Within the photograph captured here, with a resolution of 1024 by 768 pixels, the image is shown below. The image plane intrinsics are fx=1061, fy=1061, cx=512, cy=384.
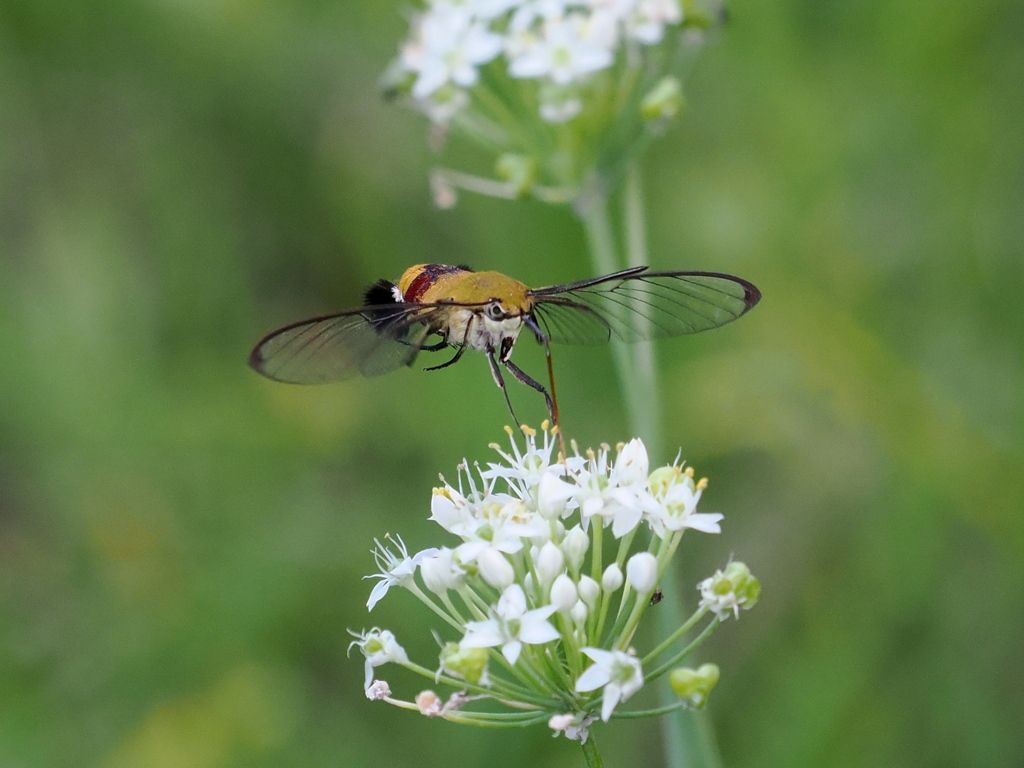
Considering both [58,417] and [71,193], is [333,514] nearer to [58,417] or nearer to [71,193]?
[58,417]

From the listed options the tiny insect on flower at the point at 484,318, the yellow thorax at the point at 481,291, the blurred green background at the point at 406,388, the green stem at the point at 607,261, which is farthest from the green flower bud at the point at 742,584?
the blurred green background at the point at 406,388

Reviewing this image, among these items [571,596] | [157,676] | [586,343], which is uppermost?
[586,343]

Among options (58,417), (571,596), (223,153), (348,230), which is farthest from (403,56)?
(571,596)

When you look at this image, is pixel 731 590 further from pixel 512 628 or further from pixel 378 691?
pixel 378 691

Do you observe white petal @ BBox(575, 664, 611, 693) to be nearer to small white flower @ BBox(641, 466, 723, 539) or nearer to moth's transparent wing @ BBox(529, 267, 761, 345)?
small white flower @ BBox(641, 466, 723, 539)

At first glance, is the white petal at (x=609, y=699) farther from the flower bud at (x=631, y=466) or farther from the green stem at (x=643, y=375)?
the green stem at (x=643, y=375)

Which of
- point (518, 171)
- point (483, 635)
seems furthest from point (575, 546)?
point (518, 171)
